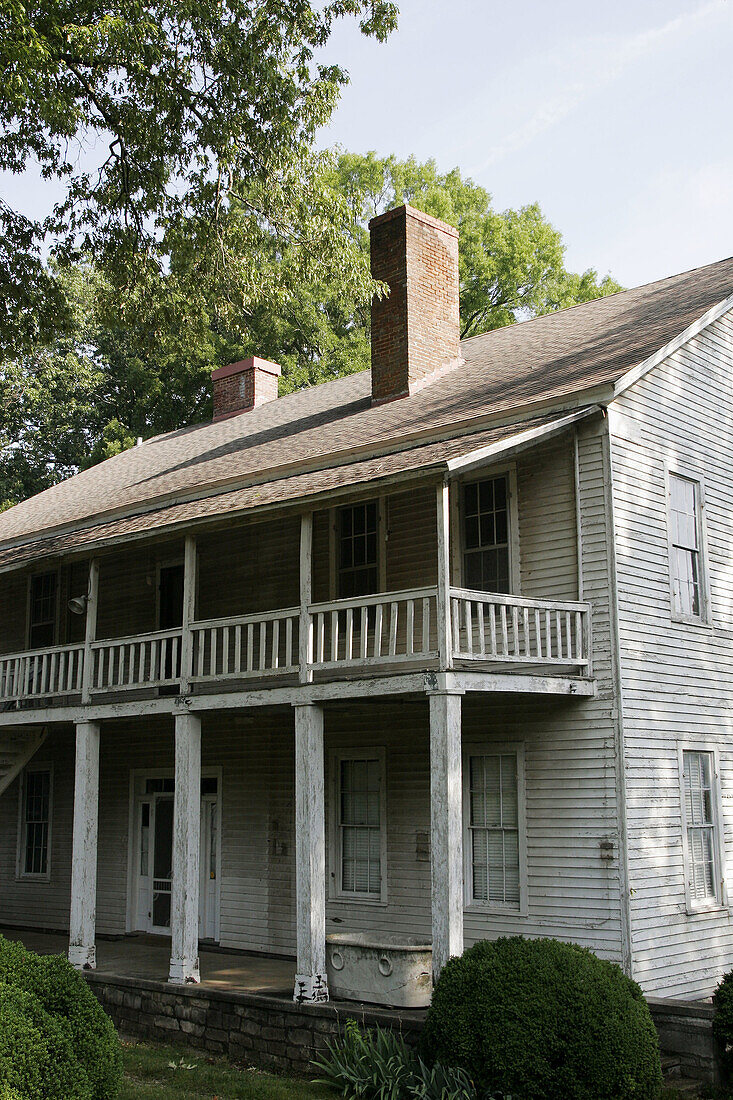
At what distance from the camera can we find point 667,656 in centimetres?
1338

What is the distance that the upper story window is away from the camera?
1520 centimetres

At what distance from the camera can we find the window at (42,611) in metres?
20.6

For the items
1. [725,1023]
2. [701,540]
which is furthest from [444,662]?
[701,540]

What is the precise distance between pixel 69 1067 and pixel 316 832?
442cm

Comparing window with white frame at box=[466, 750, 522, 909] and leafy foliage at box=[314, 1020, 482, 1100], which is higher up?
window with white frame at box=[466, 750, 522, 909]

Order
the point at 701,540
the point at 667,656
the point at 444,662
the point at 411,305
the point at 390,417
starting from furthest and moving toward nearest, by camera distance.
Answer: the point at 411,305, the point at 390,417, the point at 701,540, the point at 667,656, the point at 444,662

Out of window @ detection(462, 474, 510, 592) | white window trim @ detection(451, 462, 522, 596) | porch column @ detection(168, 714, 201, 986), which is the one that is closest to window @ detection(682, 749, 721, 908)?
white window trim @ detection(451, 462, 522, 596)

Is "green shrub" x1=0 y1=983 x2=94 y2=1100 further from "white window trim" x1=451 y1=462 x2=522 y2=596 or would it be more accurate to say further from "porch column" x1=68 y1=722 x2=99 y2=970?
"white window trim" x1=451 y1=462 x2=522 y2=596

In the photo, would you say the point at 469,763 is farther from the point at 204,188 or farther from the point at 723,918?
the point at 204,188

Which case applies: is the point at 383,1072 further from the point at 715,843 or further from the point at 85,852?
the point at 85,852

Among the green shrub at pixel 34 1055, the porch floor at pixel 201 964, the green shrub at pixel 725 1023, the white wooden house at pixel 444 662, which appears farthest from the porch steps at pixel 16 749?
the green shrub at pixel 725 1023

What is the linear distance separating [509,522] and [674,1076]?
6132 millimetres

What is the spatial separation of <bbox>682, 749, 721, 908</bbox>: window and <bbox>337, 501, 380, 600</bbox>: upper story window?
4.58m

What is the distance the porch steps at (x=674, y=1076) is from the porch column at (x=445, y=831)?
7.12 ft
